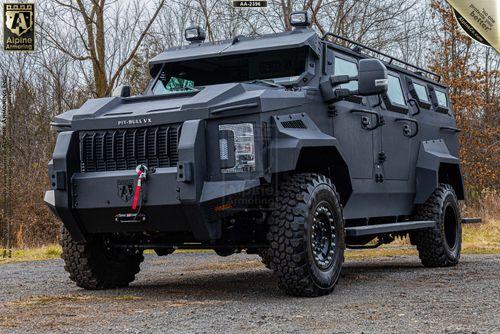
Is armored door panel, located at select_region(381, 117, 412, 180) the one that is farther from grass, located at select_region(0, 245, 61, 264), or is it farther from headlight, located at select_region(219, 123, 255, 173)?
grass, located at select_region(0, 245, 61, 264)

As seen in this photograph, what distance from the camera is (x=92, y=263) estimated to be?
24.3 feet

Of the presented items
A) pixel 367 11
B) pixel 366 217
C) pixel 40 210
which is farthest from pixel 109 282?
pixel 367 11

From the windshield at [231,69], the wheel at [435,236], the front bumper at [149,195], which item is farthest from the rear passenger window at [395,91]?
the front bumper at [149,195]

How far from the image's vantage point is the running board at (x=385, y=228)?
7.35 meters

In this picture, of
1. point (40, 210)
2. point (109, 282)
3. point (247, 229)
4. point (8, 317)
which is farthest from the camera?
point (40, 210)

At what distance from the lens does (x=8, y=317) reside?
5578 millimetres

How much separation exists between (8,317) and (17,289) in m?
2.27

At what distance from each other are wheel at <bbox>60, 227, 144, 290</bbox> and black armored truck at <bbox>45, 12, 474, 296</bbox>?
14 millimetres

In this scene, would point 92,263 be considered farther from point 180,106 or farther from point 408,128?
point 408,128

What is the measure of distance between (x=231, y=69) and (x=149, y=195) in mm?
2055

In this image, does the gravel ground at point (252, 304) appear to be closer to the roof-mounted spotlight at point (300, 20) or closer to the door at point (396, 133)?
the door at point (396, 133)

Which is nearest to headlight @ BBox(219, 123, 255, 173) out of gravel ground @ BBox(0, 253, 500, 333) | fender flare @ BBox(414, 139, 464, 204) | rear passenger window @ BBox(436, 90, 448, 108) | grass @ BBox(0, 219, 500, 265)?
gravel ground @ BBox(0, 253, 500, 333)

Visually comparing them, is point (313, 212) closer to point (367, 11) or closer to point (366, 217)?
point (366, 217)

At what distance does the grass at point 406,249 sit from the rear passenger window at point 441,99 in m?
2.58
